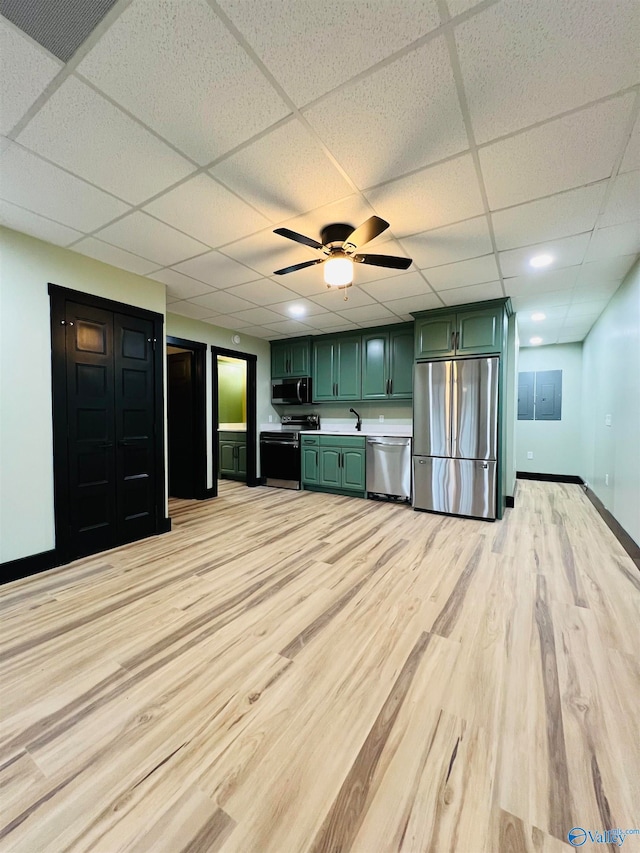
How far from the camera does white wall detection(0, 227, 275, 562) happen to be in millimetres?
2383

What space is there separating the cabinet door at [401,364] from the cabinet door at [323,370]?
975 millimetres

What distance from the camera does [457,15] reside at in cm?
110

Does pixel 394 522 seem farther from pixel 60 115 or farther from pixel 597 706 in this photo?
pixel 60 115

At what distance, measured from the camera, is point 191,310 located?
4.24 m

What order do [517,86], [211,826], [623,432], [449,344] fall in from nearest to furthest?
[211,826] < [517,86] < [623,432] < [449,344]

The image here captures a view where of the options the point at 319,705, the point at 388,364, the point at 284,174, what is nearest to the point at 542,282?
the point at 388,364

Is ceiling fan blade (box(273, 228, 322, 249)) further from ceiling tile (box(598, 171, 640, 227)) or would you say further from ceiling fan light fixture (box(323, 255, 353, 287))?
ceiling tile (box(598, 171, 640, 227))

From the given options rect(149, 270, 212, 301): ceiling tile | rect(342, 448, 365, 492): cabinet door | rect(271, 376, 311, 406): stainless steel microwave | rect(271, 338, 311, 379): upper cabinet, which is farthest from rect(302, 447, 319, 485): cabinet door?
rect(149, 270, 212, 301): ceiling tile

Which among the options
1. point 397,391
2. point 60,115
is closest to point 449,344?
point 397,391

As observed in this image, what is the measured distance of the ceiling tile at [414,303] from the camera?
12.2 feet

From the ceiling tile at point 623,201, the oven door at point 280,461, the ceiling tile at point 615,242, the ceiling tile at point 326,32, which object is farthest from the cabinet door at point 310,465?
the ceiling tile at point 326,32

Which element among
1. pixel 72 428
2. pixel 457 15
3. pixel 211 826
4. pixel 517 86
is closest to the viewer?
pixel 211 826

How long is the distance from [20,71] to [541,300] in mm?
4408

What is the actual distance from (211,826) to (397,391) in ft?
14.8
